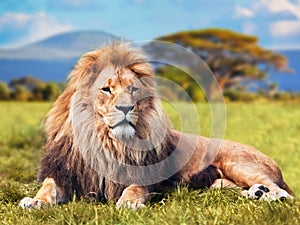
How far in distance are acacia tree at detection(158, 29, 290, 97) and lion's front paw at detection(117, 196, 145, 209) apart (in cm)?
2769

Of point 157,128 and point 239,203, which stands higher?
point 157,128

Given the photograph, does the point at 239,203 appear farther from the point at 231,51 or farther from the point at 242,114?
the point at 231,51

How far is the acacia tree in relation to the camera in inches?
1302

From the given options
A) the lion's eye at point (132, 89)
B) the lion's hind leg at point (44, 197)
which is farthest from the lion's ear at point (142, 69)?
the lion's hind leg at point (44, 197)

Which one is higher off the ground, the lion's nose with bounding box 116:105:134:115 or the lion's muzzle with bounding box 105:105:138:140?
the lion's nose with bounding box 116:105:134:115

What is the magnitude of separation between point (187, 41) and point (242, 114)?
20.8 m

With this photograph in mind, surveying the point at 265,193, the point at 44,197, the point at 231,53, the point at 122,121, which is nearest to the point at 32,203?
the point at 44,197

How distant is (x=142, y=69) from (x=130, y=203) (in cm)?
96

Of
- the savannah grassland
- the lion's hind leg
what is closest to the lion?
the lion's hind leg

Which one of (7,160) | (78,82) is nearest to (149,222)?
(78,82)

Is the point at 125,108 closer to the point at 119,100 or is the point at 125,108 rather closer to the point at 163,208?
the point at 119,100

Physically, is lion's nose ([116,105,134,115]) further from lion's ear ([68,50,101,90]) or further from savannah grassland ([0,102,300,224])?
savannah grassland ([0,102,300,224])

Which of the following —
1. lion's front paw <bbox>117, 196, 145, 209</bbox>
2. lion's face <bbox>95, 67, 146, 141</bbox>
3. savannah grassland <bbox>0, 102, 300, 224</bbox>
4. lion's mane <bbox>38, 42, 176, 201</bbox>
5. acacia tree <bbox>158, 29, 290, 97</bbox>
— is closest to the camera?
savannah grassland <bbox>0, 102, 300, 224</bbox>

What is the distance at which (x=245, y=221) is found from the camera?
405 cm
